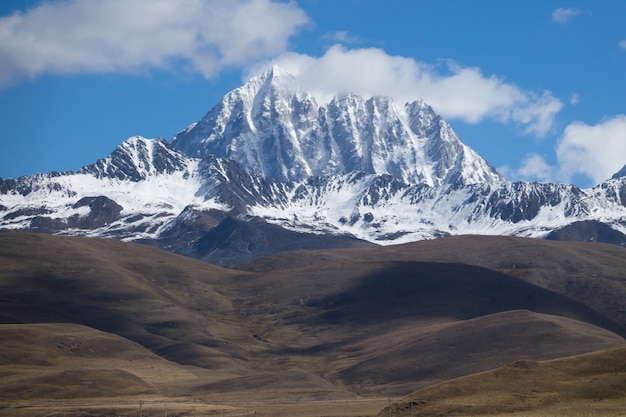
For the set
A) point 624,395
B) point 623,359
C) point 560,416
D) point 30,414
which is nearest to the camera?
point 560,416

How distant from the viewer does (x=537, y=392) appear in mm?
121250

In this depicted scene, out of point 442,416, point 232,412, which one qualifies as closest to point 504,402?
point 442,416

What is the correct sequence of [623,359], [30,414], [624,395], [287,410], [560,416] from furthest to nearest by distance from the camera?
[287,410], [30,414], [623,359], [624,395], [560,416]

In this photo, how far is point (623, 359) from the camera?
127 metres

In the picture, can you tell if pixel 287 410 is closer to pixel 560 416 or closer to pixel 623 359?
pixel 623 359

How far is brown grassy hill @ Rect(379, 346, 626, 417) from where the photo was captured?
114m

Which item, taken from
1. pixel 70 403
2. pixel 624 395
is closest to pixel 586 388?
pixel 624 395

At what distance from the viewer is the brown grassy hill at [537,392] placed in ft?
374

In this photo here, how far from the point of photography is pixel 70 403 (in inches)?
7377

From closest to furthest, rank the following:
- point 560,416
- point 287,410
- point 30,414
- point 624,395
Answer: point 560,416 → point 624,395 → point 30,414 → point 287,410

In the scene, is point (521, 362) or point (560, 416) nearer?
point (560, 416)

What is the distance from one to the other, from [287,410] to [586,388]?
72.8m

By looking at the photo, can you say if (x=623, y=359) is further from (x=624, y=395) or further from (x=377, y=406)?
(x=377, y=406)

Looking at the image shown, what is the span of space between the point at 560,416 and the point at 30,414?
88.1 m
